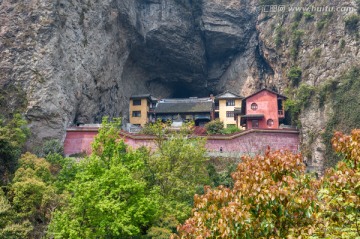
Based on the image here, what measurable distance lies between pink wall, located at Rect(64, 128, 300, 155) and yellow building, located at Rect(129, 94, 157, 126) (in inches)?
543

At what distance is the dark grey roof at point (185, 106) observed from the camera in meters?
45.7

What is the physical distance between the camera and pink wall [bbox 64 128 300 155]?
32531 millimetres

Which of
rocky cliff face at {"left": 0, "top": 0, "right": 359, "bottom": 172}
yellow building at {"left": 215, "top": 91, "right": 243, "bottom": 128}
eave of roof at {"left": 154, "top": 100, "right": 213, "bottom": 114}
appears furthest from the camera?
eave of roof at {"left": 154, "top": 100, "right": 213, "bottom": 114}

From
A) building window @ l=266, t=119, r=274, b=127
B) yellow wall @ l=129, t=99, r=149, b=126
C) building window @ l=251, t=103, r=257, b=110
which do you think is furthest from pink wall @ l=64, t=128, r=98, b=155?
building window @ l=266, t=119, r=274, b=127

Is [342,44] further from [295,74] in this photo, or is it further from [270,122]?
[270,122]

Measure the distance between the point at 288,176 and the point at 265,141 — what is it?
27098mm

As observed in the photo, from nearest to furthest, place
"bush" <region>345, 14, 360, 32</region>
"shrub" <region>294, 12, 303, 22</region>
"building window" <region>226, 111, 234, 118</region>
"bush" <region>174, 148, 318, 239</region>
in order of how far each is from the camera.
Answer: "bush" <region>174, 148, 318, 239</region> < "bush" <region>345, 14, 360, 32</region> < "shrub" <region>294, 12, 303, 22</region> < "building window" <region>226, 111, 234, 118</region>

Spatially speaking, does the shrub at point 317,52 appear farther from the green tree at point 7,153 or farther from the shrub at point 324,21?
the green tree at point 7,153

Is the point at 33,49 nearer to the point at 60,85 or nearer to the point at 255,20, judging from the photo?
the point at 60,85

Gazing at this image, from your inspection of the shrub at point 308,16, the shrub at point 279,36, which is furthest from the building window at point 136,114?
the shrub at point 308,16

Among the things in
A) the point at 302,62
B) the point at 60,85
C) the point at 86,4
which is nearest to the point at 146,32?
the point at 86,4

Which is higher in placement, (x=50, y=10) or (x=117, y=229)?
(x=50, y=10)

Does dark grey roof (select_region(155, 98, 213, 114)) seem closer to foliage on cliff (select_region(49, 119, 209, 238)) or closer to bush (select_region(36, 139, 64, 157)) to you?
bush (select_region(36, 139, 64, 157))

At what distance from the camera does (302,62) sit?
37.8m
